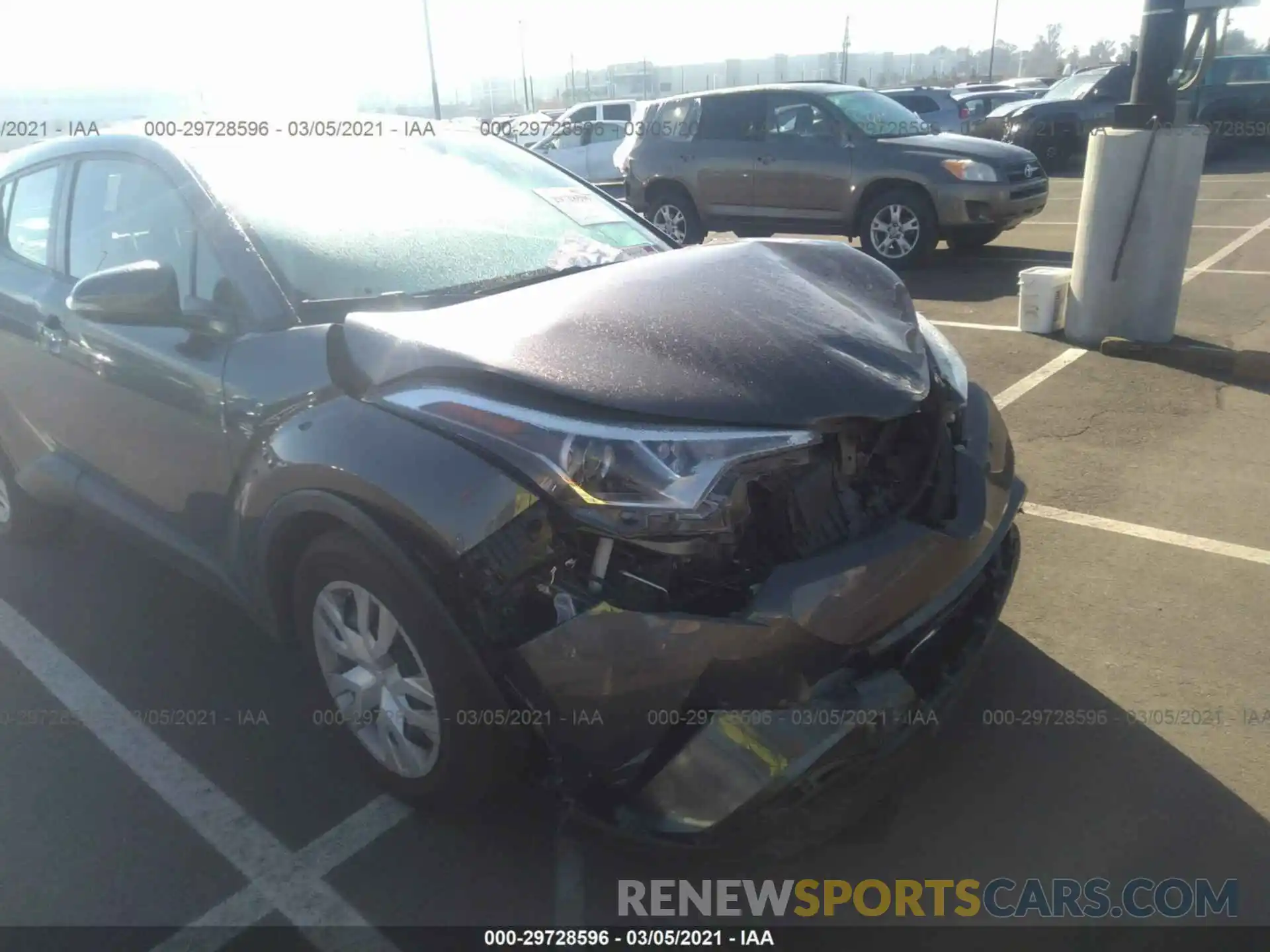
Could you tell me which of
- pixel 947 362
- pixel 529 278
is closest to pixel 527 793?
pixel 529 278

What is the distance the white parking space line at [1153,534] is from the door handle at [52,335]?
3.88 m

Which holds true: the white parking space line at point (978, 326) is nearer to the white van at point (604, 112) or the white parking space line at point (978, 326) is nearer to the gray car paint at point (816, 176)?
the gray car paint at point (816, 176)

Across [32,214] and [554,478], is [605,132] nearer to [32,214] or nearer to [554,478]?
[32,214]

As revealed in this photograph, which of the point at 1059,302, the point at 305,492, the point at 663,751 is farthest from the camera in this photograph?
the point at 1059,302

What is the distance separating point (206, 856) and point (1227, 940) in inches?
99.7

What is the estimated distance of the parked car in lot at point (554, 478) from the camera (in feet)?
6.56

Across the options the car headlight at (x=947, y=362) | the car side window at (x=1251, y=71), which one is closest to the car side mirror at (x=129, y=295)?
the car headlight at (x=947, y=362)

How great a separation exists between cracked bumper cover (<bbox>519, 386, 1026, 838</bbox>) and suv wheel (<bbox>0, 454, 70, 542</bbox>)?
10.7 ft

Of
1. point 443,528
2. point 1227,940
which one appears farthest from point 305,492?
point 1227,940

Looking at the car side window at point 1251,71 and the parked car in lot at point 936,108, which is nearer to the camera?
the car side window at point 1251,71

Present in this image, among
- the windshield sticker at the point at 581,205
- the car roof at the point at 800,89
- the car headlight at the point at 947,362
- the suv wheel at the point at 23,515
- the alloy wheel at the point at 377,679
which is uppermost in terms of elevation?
the car roof at the point at 800,89

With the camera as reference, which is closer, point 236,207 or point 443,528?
point 443,528

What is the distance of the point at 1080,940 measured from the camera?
2.22m

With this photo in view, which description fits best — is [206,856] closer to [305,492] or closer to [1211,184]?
[305,492]
